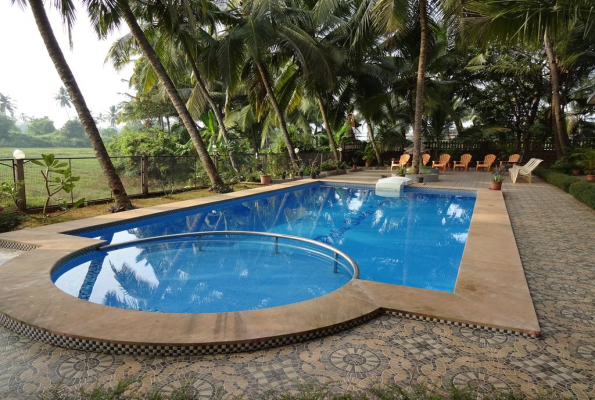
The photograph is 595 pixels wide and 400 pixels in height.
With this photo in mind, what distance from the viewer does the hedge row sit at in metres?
9.01

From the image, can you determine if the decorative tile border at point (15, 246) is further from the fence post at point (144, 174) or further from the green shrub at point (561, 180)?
the green shrub at point (561, 180)

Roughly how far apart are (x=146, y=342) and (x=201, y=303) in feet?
5.63

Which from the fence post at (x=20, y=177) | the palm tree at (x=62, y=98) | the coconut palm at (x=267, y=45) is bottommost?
the fence post at (x=20, y=177)

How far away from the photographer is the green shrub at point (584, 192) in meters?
8.87

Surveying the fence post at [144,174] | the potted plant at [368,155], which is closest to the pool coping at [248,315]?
the fence post at [144,174]

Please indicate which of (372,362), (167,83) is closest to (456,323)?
(372,362)

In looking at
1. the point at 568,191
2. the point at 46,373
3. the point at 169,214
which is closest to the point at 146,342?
the point at 46,373

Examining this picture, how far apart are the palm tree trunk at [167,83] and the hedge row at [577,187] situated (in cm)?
982

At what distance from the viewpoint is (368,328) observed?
3391 mm

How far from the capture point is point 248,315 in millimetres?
3469

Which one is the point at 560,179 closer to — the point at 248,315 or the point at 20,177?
the point at 248,315

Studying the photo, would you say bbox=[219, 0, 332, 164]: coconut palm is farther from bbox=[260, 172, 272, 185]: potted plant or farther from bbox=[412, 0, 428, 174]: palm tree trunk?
bbox=[412, 0, 428, 174]: palm tree trunk

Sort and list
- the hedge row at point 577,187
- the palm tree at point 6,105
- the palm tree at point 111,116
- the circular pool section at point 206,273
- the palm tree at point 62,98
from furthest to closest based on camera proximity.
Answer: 1. the palm tree at point 62,98
2. the palm tree at point 111,116
3. the palm tree at point 6,105
4. the hedge row at point 577,187
5. the circular pool section at point 206,273

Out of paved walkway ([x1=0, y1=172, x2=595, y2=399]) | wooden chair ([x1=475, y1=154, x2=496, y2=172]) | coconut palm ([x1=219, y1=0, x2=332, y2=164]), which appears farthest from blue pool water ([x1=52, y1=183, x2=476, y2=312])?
wooden chair ([x1=475, y1=154, x2=496, y2=172])
